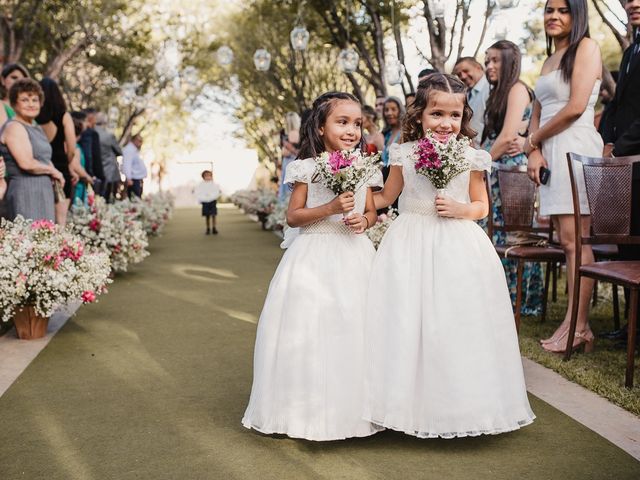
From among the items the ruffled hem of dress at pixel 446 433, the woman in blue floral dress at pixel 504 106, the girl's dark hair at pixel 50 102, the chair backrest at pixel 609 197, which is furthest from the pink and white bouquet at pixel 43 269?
the chair backrest at pixel 609 197

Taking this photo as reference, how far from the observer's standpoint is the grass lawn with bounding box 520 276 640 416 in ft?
15.5

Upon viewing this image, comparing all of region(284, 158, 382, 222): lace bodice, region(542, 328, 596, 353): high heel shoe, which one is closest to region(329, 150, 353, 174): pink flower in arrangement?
region(284, 158, 382, 222): lace bodice

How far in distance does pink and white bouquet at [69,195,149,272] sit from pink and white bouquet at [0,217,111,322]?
307 centimetres

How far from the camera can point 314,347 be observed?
12.8 feet

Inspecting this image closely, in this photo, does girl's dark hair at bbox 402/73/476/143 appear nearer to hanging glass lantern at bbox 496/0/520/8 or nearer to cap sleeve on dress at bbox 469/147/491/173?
cap sleeve on dress at bbox 469/147/491/173

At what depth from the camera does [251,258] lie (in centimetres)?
1281

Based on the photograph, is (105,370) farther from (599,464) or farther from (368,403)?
(599,464)

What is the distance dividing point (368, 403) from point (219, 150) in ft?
181

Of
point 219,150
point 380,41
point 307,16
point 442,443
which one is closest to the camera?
point 442,443

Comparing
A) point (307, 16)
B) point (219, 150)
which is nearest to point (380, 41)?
point (307, 16)

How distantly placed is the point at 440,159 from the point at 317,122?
0.72 metres

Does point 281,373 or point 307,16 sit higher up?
point 307,16

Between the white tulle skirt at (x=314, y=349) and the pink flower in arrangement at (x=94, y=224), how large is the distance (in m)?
6.32

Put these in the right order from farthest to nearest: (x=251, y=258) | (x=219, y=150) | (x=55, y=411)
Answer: (x=219, y=150), (x=251, y=258), (x=55, y=411)
